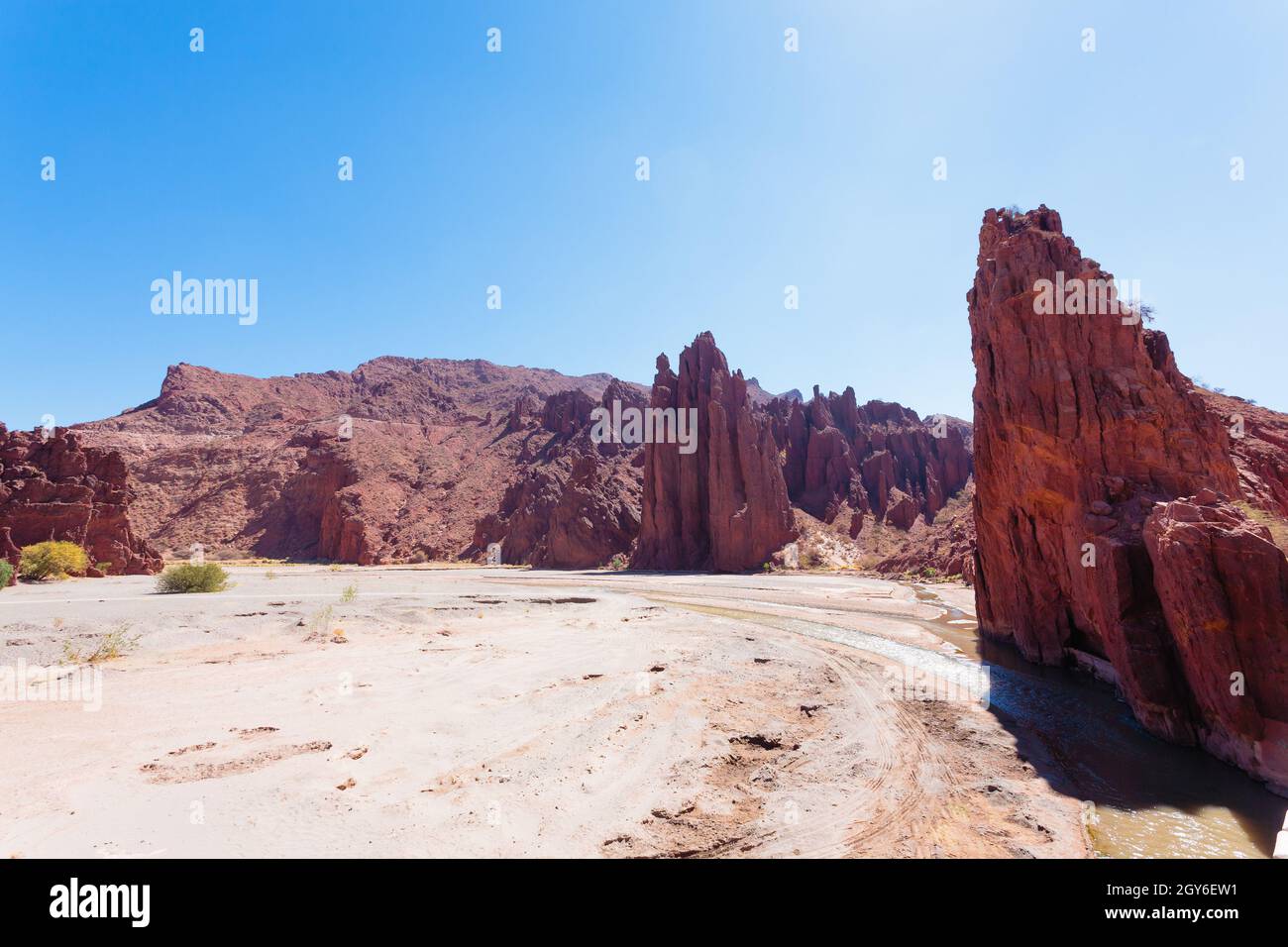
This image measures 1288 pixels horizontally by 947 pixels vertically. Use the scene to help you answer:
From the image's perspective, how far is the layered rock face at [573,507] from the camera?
220ft

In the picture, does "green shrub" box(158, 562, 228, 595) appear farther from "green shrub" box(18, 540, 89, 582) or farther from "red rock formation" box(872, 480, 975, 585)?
"red rock formation" box(872, 480, 975, 585)

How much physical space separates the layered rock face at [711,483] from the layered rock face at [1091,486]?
114 ft

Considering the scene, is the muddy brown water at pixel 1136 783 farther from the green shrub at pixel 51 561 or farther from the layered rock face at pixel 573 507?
the layered rock face at pixel 573 507

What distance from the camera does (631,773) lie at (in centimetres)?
830

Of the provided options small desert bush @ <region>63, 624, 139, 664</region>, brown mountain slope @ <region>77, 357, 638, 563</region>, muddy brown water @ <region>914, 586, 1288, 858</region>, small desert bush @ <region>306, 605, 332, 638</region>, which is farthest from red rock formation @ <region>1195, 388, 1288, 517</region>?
brown mountain slope @ <region>77, 357, 638, 563</region>

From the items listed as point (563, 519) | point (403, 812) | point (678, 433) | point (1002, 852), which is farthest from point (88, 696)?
point (563, 519)

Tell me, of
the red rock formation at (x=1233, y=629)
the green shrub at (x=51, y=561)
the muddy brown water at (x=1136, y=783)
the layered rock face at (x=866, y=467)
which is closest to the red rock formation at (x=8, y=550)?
the green shrub at (x=51, y=561)

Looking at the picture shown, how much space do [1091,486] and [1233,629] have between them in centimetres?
608

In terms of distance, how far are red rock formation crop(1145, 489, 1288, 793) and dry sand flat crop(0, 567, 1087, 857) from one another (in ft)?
11.1

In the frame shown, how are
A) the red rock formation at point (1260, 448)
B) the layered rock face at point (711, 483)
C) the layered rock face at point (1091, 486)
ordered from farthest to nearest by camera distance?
the layered rock face at point (711, 483) → the red rock formation at point (1260, 448) → the layered rock face at point (1091, 486)

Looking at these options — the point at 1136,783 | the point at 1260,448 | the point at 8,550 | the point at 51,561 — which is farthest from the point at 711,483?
the point at 8,550

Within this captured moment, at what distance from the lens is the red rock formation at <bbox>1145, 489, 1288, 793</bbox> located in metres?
8.50
